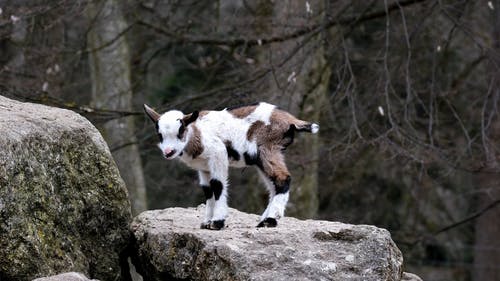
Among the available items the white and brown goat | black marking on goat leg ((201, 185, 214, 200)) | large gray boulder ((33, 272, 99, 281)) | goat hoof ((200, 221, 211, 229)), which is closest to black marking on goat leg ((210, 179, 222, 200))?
the white and brown goat

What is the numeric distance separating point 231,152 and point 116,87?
24.4ft

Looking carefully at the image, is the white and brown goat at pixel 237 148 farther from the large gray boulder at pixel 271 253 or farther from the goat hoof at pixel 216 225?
the large gray boulder at pixel 271 253

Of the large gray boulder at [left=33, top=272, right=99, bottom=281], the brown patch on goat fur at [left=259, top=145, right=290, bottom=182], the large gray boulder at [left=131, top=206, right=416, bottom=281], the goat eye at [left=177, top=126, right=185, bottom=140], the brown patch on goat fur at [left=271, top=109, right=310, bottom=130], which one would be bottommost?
the large gray boulder at [left=33, top=272, right=99, bottom=281]

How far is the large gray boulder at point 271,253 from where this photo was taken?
6898mm

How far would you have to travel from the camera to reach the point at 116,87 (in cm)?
1491

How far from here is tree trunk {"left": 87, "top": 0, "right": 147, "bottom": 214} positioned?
14508 mm

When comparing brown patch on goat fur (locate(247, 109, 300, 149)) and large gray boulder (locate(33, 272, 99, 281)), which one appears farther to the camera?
brown patch on goat fur (locate(247, 109, 300, 149))

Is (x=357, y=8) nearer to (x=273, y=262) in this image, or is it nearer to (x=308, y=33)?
(x=308, y=33)

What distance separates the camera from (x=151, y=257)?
301 inches

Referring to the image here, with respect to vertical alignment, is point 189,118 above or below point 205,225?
above

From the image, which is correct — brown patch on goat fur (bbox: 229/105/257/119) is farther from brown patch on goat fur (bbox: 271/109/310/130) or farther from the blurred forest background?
the blurred forest background

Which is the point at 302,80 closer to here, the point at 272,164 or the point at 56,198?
the point at 272,164

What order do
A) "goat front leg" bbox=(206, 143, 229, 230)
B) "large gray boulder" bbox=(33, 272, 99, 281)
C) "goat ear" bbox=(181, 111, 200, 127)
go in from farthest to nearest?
"goat front leg" bbox=(206, 143, 229, 230), "goat ear" bbox=(181, 111, 200, 127), "large gray boulder" bbox=(33, 272, 99, 281)

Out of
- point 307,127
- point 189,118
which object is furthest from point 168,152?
point 307,127
